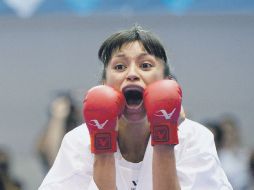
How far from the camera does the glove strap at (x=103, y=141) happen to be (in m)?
2.41

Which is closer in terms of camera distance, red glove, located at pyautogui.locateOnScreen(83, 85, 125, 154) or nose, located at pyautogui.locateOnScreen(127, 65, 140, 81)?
red glove, located at pyautogui.locateOnScreen(83, 85, 125, 154)

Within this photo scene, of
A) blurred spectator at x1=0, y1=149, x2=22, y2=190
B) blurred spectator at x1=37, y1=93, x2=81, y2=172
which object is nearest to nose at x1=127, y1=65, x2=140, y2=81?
blurred spectator at x1=0, y1=149, x2=22, y2=190

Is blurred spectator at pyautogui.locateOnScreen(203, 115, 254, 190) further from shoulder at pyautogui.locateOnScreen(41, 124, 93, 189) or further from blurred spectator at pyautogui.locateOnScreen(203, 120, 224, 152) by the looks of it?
shoulder at pyautogui.locateOnScreen(41, 124, 93, 189)

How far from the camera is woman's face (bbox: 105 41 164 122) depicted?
2502 mm

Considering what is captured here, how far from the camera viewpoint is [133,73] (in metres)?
2.49

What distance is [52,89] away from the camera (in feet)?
19.1

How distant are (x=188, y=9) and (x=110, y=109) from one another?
301 centimetres

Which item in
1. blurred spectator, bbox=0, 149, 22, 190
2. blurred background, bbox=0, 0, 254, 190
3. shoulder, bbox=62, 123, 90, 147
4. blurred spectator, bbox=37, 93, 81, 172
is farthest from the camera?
blurred background, bbox=0, 0, 254, 190

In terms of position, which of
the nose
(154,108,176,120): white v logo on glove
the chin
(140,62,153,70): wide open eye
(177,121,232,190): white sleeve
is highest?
(140,62,153,70): wide open eye

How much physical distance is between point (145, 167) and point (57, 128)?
2111 millimetres

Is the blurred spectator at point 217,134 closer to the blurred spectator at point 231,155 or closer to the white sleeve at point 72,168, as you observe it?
the blurred spectator at point 231,155

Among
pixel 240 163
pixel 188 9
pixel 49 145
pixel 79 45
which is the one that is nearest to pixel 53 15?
pixel 79 45

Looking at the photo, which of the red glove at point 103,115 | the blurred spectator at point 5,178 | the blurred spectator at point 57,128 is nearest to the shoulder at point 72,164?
the red glove at point 103,115

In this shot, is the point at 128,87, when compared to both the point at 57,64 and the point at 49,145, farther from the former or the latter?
the point at 57,64
